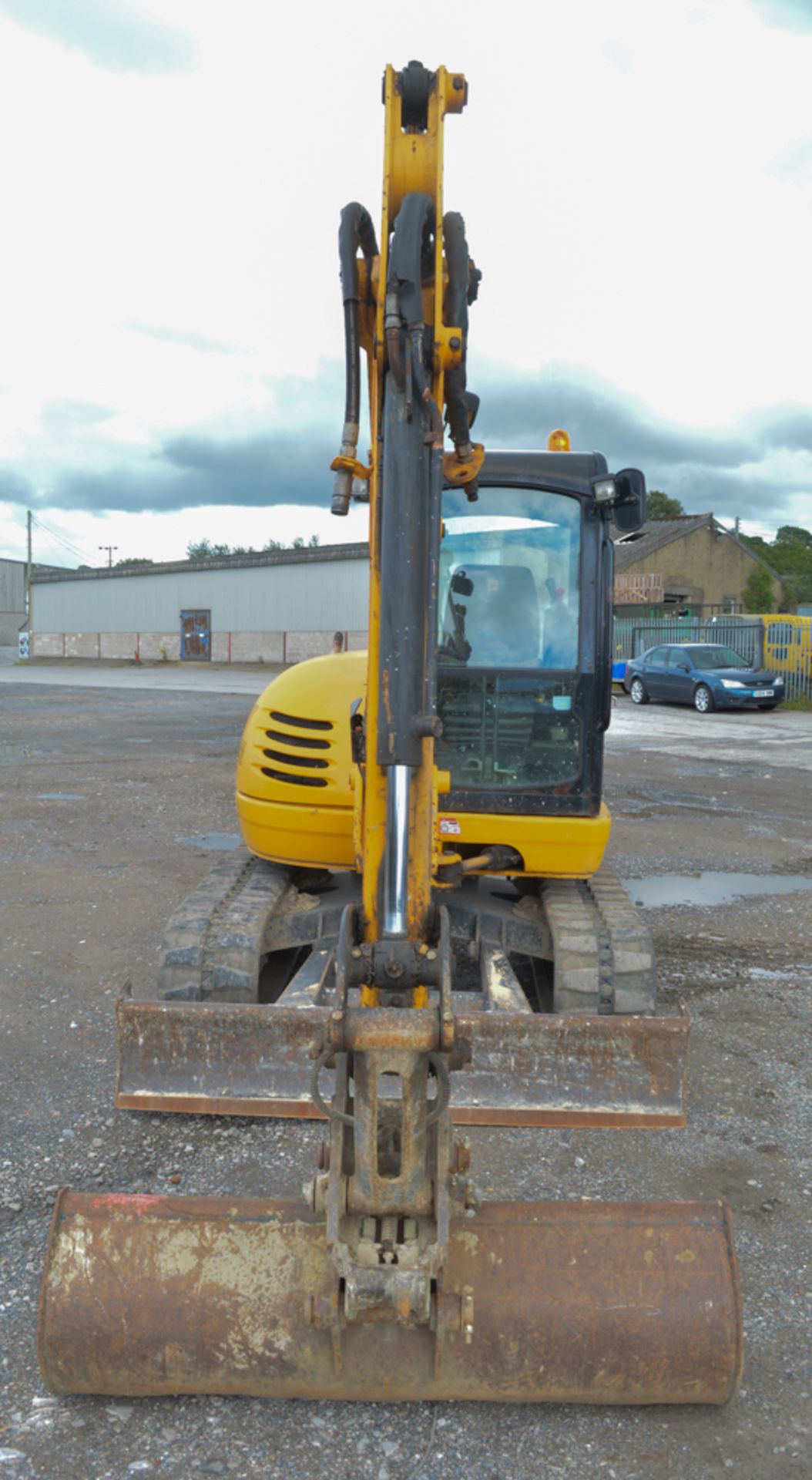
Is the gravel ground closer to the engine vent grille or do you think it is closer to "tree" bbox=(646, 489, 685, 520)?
the engine vent grille

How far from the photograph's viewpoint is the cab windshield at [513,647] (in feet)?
16.3

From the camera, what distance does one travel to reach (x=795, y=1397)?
2729 mm

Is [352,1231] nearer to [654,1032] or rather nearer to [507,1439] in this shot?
[507,1439]

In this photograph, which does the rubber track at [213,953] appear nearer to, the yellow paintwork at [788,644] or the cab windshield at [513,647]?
the cab windshield at [513,647]

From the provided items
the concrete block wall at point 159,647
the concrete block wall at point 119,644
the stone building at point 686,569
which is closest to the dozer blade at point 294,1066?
the stone building at point 686,569

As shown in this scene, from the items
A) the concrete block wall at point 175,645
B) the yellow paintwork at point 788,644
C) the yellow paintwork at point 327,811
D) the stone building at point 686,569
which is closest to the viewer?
the yellow paintwork at point 327,811

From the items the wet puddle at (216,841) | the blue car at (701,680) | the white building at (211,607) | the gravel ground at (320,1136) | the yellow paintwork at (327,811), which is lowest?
the gravel ground at (320,1136)

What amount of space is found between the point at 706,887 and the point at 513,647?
3.87 meters

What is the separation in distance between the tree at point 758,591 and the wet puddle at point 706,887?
4162 cm

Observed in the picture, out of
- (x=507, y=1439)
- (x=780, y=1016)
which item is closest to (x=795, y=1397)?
(x=507, y=1439)

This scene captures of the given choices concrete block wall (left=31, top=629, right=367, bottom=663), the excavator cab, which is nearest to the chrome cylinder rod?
the excavator cab

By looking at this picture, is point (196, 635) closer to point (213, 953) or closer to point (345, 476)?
point (213, 953)

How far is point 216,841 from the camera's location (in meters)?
9.50

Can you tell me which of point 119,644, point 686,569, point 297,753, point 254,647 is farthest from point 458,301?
point 119,644
